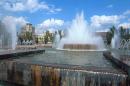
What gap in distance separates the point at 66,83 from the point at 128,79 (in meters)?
2.52

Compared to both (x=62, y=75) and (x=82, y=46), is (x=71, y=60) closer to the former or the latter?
(x=62, y=75)

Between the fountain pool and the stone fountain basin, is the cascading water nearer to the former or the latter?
the fountain pool

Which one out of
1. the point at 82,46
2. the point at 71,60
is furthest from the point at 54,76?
the point at 82,46

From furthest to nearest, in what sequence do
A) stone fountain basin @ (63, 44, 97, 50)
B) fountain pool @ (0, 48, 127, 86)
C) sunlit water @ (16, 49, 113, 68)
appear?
stone fountain basin @ (63, 44, 97, 50) → sunlit water @ (16, 49, 113, 68) → fountain pool @ (0, 48, 127, 86)

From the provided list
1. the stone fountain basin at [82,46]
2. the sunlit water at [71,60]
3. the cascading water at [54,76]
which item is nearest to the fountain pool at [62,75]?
the cascading water at [54,76]

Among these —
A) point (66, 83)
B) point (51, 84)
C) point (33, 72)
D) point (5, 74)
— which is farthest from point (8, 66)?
point (66, 83)

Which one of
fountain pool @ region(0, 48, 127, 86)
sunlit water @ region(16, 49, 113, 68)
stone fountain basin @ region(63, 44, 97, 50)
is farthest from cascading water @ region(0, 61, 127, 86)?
stone fountain basin @ region(63, 44, 97, 50)

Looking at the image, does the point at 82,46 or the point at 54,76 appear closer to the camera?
the point at 54,76

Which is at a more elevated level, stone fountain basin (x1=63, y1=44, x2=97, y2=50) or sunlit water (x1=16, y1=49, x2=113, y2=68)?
stone fountain basin (x1=63, y1=44, x2=97, y2=50)

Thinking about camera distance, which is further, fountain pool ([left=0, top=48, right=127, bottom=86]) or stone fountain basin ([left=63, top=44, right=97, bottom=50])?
stone fountain basin ([left=63, top=44, right=97, bottom=50])

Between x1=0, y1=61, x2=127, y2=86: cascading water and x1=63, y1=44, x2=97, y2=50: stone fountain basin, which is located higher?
x1=63, y1=44, x2=97, y2=50: stone fountain basin

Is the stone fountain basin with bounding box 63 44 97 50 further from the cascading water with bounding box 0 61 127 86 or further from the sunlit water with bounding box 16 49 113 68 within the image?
the cascading water with bounding box 0 61 127 86

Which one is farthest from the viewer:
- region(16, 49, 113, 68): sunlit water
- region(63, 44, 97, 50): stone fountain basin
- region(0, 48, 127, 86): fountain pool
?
region(63, 44, 97, 50): stone fountain basin

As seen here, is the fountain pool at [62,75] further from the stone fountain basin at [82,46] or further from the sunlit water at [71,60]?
the stone fountain basin at [82,46]
